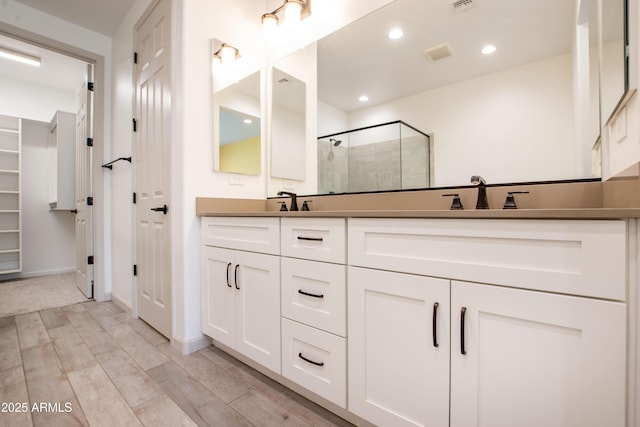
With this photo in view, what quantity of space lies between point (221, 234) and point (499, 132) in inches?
61.3

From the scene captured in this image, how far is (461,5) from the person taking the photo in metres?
1.34

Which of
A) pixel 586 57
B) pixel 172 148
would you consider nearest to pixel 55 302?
pixel 172 148

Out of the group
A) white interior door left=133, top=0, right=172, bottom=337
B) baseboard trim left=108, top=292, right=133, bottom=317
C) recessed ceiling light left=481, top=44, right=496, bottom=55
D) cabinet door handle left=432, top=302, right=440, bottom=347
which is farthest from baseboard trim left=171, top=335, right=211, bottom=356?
recessed ceiling light left=481, top=44, right=496, bottom=55

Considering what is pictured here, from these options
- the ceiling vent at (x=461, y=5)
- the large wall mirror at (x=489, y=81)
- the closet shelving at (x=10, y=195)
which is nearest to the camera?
the large wall mirror at (x=489, y=81)

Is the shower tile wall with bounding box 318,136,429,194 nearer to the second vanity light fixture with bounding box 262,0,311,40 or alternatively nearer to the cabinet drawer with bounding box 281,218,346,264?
the cabinet drawer with bounding box 281,218,346,264

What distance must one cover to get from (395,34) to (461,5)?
1.11 ft

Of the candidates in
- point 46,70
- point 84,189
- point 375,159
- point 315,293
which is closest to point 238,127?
point 375,159

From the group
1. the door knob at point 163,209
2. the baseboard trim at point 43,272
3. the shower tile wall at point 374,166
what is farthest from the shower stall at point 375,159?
the baseboard trim at point 43,272

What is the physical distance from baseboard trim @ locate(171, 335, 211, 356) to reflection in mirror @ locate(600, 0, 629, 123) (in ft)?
7.52

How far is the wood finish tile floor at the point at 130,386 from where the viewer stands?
124 cm

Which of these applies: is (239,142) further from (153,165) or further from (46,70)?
(46,70)

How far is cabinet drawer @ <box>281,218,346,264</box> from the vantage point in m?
1.15

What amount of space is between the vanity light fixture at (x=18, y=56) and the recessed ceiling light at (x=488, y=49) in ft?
15.8

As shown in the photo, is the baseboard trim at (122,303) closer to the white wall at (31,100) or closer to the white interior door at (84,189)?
the white interior door at (84,189)
